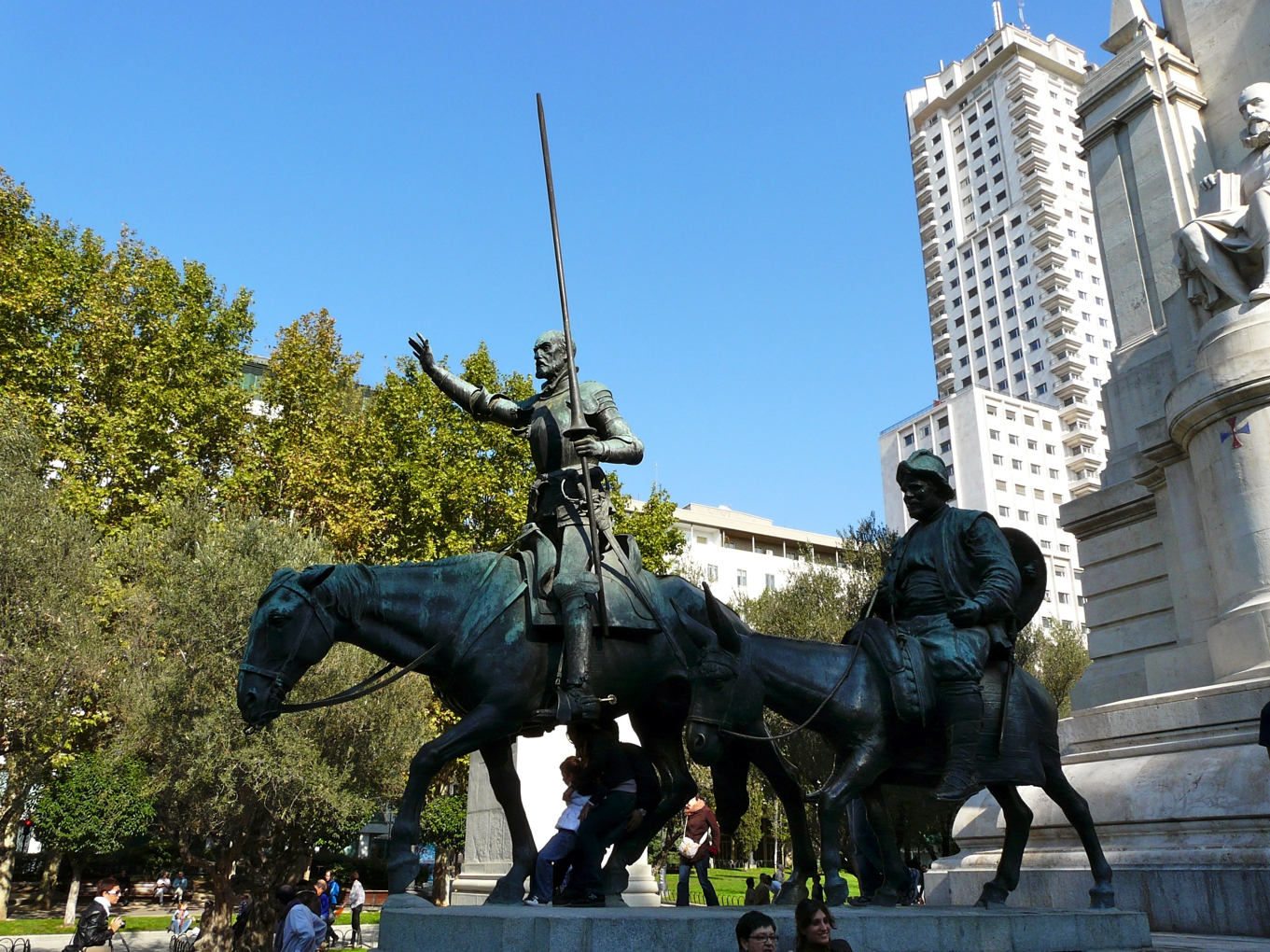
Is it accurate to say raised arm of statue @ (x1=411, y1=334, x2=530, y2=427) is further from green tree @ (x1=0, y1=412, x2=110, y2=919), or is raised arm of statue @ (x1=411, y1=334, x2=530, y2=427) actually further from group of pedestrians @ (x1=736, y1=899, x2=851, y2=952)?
green tree @ (x1=0, y1=412, x2=110, y2=919)

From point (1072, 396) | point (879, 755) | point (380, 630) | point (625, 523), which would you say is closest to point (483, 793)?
point (380, 630)

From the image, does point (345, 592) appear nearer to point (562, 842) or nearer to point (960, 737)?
point (562, 842)

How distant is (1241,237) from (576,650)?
10736 mm

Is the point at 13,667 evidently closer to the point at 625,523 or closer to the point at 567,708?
the point at 625,523

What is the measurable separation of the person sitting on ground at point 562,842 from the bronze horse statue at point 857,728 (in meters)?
1.42

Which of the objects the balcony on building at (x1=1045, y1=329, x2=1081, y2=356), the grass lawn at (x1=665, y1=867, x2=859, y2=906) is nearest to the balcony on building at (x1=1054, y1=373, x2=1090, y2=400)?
the balcony on building at (x1=1045, y1=329, x2=1081, y2=356)

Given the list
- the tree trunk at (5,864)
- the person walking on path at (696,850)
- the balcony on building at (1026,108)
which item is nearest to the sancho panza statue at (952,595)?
the person walking on path at (696,850)

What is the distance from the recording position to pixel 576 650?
21.7 feet

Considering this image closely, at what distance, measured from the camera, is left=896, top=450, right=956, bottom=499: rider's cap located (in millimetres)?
7551

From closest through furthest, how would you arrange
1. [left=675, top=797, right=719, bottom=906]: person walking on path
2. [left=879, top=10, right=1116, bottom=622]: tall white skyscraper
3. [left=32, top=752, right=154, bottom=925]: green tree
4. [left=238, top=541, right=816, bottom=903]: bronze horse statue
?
[left=238, top=541, right=816, bottom=903]: bronze horse statue, [left=675, top=797, right=719, bottom=906]: person walking on path, [left=32, top=752, right=154, bottom=925]: green tree, [left=879, top=10, right=1116, bottom=622]: tall white skyscraper

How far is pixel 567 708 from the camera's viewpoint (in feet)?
21.2

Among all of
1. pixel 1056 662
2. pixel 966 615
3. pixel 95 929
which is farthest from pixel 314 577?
pixel 1056 662

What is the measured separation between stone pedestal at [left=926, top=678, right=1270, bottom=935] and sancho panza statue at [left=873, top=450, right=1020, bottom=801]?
2945 millimetres

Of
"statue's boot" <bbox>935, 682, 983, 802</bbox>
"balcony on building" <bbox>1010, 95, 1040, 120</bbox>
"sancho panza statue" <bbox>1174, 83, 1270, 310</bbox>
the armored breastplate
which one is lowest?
"statue's boot" <bbox>935, 682, 983, 802</bbox>
